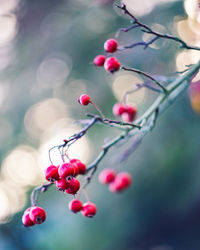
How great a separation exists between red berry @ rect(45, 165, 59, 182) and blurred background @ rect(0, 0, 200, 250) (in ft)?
2.66

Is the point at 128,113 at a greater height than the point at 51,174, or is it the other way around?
the point at 128,113

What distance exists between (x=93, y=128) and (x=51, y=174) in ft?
17.2

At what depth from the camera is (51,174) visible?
1247 millimetres

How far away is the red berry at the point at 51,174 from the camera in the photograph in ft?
4.09

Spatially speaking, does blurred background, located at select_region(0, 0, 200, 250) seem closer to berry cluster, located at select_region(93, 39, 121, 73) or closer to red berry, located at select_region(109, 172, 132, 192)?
red berry, located at select_region(109, 172, 132, 192)

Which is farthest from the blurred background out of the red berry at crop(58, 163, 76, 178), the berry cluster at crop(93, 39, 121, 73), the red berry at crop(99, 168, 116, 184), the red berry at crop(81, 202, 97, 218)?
the red berry at crop(58, 163, 76, 178)

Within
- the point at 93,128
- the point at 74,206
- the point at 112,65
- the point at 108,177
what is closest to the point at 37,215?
the point at 74,206

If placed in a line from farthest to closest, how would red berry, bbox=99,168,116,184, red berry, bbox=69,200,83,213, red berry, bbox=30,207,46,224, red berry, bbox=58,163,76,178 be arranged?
red berry, bbox=99,168,116,184 < red berry, bbox=69,200,83,213 < red berry, bbox=30,207,46,224 < red berry, bbox=58,163,76,178

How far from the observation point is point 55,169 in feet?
4.16

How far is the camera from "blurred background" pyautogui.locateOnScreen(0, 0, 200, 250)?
405cm

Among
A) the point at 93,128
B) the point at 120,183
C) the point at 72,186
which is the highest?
the point at 93,128

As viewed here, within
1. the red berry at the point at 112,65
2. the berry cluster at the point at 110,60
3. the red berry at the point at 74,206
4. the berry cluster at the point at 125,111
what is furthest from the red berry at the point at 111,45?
Result: the red berry at the point at 74,206

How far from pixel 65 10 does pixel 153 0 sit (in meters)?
1.56

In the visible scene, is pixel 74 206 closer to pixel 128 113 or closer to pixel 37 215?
pixel 37 215
